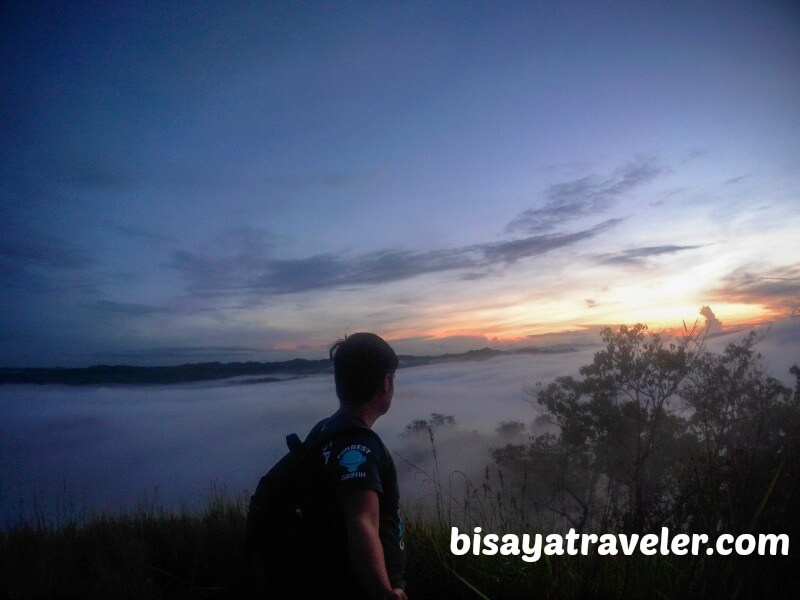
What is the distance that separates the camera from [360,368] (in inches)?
90.7

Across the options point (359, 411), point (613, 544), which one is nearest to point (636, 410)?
point (613, 544)

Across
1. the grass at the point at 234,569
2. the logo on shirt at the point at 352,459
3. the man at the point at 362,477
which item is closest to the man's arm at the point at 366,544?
the man at the point at 362,477

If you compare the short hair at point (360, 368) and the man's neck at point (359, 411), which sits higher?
Answer: the short hair at point (360, 368)

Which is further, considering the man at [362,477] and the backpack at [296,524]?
the backpack at [296,524]

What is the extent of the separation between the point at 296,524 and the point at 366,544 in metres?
0.37

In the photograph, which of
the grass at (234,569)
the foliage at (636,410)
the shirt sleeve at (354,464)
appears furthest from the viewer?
the foliage at (636,410)

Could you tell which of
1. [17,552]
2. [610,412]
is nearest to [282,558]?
[17,552]

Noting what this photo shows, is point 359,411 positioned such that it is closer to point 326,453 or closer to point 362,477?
point 326,453

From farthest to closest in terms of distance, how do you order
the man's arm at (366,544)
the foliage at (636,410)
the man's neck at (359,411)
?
the foliage at (636,410) < the man's neck at (359,411) < the man's arm at (366,544)

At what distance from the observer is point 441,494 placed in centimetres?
458

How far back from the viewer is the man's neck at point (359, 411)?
225 cm

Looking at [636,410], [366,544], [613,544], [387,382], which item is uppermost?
[387,382]

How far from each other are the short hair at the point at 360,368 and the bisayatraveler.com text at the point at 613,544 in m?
1.64

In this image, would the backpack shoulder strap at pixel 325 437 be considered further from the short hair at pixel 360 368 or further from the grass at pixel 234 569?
the grass at pixel 234 569
